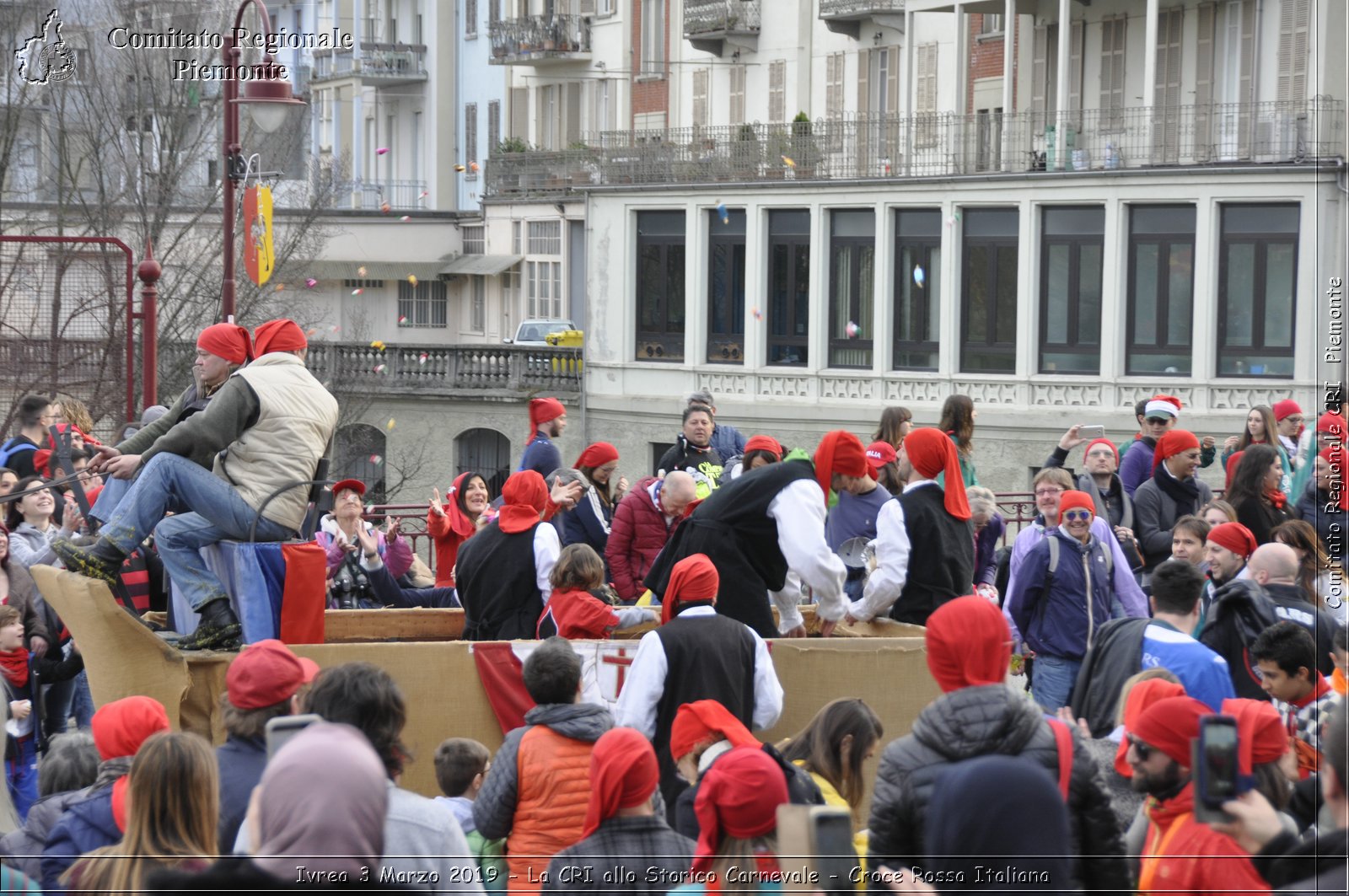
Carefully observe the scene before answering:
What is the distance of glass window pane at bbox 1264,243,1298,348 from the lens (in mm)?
30156

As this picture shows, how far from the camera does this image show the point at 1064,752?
15.6 ft

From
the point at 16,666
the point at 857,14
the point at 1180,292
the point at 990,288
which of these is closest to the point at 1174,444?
the point at 16,666

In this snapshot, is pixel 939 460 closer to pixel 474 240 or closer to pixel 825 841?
pixel 825 841

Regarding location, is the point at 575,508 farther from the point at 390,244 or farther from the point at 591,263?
the point at 390,244

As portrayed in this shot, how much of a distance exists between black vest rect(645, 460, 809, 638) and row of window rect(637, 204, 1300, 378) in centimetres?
2437

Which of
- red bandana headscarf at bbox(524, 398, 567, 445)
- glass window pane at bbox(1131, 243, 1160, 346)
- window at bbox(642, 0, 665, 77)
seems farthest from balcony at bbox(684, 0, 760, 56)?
red bandana headscarf at bbox(524, 398, 567, 445)

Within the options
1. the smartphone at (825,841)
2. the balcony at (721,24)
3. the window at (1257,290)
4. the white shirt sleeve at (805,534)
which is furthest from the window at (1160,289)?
the smartphone at (825,841)

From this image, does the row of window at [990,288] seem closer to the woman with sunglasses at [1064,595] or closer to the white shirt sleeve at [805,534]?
the woman with sunglasses at [1064,595]

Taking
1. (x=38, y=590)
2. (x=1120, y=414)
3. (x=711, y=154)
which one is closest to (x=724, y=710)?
(x=38, y=590)

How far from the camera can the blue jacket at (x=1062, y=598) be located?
353 inches

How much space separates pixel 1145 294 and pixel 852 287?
23.6ft

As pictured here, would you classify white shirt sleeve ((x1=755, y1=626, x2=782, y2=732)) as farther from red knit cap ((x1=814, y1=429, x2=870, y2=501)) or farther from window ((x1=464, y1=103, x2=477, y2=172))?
window ((x1=464, y1=103, x2=477, y2=172))

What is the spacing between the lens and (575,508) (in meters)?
11.0

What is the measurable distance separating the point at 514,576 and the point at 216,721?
161cm
